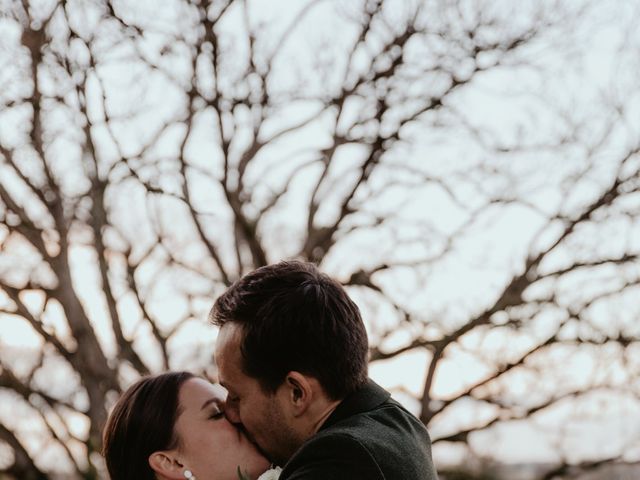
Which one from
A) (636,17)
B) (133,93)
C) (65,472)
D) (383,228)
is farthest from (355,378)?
(65,472)

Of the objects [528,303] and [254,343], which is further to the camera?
[528,303]

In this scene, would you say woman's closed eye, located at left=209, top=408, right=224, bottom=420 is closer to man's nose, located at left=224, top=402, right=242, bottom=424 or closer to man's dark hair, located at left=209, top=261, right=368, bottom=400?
man's nose, located at left=224, top=402, right=242, bottom=424

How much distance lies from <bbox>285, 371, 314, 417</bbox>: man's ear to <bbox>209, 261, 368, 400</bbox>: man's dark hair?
16 mm

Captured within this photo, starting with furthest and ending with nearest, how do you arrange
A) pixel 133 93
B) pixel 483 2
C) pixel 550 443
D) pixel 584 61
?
pixel 550 443 → pixel 584 61 → pixel 483 2 → pixel 133 93

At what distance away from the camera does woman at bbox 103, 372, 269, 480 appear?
3.02 meters

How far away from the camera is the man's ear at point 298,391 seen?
8.77ft

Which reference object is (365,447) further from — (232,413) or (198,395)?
(198,395)

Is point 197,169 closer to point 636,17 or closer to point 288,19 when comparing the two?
point 288,19

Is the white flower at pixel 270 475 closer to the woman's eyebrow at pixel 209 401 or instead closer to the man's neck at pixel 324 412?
the man's neck at pixel 324 412

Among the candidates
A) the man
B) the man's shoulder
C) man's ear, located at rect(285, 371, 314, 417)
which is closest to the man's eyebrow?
the man

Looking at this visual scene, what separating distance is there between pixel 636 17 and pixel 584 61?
542 millimetres

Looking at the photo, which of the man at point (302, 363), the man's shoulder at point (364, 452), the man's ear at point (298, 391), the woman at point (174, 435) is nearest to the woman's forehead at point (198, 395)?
the woman at point (174, 435)

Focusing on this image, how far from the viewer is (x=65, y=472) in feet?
36.0

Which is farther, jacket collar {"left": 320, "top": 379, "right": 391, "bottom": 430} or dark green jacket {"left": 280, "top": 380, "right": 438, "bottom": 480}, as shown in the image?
jacket collar {"left": 320, "top": 379, "right": 391, "bottom": 430}
